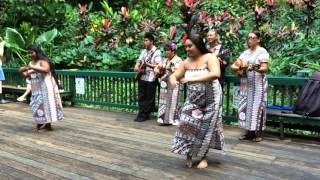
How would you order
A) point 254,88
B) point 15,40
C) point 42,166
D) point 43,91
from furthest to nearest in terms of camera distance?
point 15,40 < point 43,91 < point 254,88 < point 42,166

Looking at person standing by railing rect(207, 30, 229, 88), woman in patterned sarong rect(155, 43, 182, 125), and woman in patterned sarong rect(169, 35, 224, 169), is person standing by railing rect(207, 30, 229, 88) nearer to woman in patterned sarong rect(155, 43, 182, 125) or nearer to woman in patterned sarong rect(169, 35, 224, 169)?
woman in patterned sarong rect(155, 43, 182, 125)

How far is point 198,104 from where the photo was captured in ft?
13.8

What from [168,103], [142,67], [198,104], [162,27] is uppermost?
[162,27]

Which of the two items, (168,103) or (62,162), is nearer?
(62,162)

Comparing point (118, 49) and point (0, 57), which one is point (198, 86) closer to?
point (118, 49)

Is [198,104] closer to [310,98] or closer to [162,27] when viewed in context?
[310,98]

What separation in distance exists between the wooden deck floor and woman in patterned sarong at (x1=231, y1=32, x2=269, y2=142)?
0.88 ft

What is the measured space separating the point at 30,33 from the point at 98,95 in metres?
4.12

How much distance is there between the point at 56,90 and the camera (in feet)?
20.5

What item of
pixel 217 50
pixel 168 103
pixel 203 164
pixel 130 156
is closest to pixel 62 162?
pixel 130 156

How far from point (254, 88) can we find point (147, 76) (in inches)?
81.5

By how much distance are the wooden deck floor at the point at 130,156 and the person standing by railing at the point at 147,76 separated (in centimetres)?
44

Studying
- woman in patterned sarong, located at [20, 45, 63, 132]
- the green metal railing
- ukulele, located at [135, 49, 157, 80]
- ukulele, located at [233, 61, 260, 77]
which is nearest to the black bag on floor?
the green metal railing

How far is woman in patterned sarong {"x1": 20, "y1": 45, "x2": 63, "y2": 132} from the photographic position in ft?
19.7
